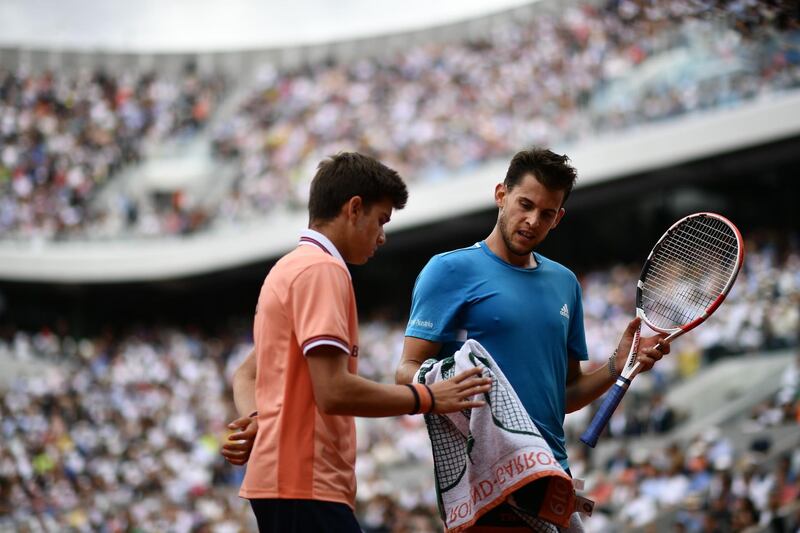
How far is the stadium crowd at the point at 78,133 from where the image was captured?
27281 millimetres

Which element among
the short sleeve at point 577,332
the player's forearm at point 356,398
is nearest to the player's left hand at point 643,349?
the short sleeve at point 577,332

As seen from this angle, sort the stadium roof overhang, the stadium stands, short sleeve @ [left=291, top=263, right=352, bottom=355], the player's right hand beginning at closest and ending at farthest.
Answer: short sleeve @ [left=291, top=263, right=352, bottom=355] → the player's right hand → the stadium stands → the stadium roof overhang

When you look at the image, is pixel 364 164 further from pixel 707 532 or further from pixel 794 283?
pixel 794 283

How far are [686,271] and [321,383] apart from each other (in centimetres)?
185

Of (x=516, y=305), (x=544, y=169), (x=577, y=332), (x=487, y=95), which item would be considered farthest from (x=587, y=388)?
(x=487, y=95)

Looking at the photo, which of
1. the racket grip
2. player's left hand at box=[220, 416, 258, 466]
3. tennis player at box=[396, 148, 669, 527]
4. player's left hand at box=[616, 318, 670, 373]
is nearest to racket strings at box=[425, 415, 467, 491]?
tennis player at box=[396, 148, 669, 527]

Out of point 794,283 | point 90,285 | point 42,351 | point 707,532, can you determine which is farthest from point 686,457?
point 90,285

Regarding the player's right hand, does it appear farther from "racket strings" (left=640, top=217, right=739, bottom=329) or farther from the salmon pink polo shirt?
"racket strings" (left=640, top=217, right=739, bottom=329)

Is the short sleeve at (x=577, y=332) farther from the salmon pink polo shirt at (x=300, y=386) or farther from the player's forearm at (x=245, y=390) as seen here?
the player's forearm at (x=245, y=390)

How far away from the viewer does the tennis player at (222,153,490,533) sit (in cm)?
321

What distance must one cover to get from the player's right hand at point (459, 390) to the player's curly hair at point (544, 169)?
2.53 feet

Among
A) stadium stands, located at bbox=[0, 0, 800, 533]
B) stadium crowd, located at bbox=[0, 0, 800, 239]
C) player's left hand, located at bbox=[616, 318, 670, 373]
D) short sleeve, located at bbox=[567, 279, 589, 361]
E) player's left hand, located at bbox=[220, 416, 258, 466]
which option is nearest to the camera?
player's left hand, located at bbox=[220, 416, 258, 466]

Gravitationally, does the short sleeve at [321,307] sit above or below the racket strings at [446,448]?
above

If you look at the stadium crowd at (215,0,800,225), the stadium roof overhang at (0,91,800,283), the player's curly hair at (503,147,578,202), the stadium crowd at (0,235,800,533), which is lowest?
the stadium crowd at (0,235,800,533)
